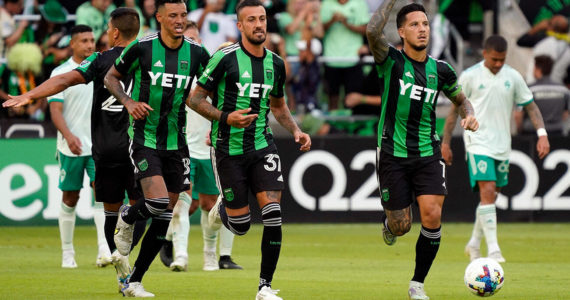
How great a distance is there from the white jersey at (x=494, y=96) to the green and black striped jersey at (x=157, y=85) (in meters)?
5.23

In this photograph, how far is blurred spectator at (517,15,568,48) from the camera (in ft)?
70.3

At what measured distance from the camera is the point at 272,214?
921 centimetres

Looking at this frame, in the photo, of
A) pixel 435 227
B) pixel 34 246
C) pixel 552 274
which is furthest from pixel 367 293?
pixel 34 246

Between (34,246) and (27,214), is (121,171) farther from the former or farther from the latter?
(27,214)

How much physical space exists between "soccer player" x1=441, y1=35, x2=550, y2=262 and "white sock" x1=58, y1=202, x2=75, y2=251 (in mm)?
4817

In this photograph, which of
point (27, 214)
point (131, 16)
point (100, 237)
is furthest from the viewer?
point (27, 214)

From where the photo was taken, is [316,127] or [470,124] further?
[316,127]

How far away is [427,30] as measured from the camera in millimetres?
9781

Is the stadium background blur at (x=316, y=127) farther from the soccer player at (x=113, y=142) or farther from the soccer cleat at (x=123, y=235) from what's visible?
the soccer cleat at (x=123, y=235)

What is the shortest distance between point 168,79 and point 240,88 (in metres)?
0.71

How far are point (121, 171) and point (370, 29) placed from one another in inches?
132

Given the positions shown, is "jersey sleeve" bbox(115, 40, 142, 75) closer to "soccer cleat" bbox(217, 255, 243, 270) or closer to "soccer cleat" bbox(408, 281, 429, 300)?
"soccer cleat" bbox(408, 281, 429, 300)

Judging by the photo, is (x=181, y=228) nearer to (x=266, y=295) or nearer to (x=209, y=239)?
(x=209, y=239)

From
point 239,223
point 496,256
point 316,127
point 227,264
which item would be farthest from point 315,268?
point 316,127
